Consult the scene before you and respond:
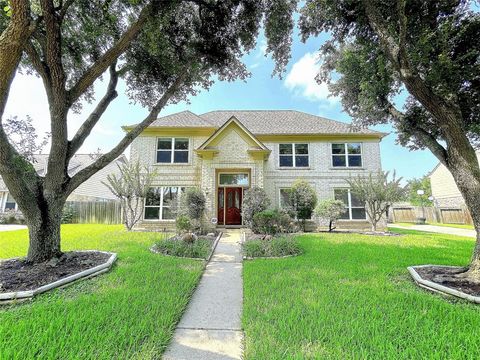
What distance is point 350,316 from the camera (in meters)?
3.45

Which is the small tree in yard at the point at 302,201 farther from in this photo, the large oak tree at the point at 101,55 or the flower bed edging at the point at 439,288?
the flower bed edging at the point at 439,288

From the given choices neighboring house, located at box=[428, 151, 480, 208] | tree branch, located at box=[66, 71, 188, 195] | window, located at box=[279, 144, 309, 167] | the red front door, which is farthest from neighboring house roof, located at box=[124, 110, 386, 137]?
neighboring house, located at box=[428, 151, 480, 208]

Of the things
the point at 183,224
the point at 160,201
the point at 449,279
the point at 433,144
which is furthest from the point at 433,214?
the point at 160,201

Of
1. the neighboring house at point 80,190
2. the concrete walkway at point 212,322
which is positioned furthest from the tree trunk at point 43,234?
the neighboring house at point 80,190

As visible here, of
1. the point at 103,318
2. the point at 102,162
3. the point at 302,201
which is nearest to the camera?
the point at 103,318

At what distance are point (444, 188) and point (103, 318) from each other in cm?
3822

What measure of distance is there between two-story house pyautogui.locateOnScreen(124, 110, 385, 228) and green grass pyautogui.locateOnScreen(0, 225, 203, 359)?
8810 millimetres

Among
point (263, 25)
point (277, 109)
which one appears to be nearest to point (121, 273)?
point (263, 25)

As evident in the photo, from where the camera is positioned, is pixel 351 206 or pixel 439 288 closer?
pixel 439 288

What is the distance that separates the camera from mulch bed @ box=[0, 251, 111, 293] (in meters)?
4.43

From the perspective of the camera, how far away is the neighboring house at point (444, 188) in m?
26.6

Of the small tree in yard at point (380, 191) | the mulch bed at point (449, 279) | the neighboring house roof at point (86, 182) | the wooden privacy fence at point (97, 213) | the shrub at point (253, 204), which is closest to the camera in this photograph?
the mulch bed at point (449, 279)

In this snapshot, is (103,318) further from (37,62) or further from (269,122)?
(269,122)

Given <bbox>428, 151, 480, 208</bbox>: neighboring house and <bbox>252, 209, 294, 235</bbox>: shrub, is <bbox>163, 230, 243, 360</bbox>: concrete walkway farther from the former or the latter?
<bbox>428, 151, 480, 208</bbox>: neighboring house
